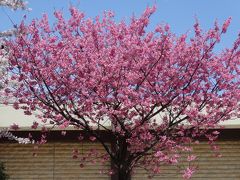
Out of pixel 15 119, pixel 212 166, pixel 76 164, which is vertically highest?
pixel 15 119

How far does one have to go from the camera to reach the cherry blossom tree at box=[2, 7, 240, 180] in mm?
11586

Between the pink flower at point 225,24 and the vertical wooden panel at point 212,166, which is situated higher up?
the pink flower at point 225,24

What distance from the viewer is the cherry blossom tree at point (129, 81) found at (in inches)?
456

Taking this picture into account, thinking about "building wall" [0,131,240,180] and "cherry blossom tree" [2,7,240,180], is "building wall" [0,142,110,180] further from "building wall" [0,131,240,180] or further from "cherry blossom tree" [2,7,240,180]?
"cherry blossom tree" [2,7,240,180]

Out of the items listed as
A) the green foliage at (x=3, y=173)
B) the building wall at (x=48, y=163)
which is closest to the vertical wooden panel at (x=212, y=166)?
the building wall at (x=48, y=163)

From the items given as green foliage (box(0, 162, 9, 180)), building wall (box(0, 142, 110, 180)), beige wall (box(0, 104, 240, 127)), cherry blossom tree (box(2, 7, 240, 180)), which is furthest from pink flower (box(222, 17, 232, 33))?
green foliage (box(0, 162, 9, 180))

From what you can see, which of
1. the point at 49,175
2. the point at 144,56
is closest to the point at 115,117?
the point at 144,56

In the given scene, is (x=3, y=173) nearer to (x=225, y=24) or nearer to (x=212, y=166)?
(x=212, y=166)

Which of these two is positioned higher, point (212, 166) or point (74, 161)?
point (74, 161)

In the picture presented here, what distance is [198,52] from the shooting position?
39.2 ft

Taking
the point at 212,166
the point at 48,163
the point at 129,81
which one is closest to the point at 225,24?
the point at 129,81

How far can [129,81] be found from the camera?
11539 mm

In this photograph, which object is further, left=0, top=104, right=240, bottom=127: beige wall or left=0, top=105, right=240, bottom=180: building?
left=0, top=105, right=240, bottom=180: building

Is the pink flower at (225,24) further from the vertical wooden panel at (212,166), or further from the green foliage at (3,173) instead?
the green foliage at (3,173)
